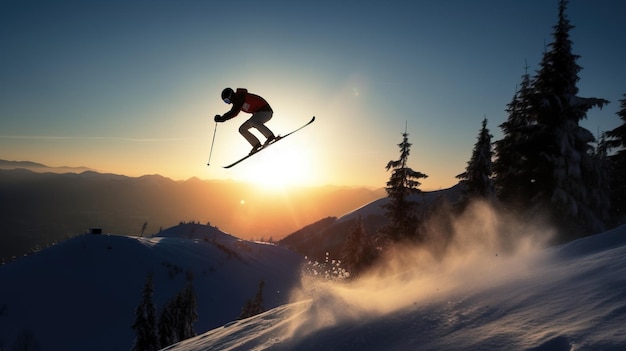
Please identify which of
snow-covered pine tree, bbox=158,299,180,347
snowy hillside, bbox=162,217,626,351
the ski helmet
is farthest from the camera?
snow-covered pine tree, bbox=158,299,180,347

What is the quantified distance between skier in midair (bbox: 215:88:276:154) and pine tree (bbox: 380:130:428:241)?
59.3 feet

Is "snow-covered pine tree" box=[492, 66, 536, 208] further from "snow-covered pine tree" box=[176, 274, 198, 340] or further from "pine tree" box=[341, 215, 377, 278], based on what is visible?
"snow-covered pine tree" box=[176, 274, 198, 340]

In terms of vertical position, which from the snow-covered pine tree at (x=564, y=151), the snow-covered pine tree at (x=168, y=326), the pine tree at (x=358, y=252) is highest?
the snow-covered pine tree at (x=564, y=151)

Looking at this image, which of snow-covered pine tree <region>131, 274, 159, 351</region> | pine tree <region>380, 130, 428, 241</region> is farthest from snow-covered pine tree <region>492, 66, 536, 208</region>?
snow-covered pine tree <region>131, 274, 159, 351</region>

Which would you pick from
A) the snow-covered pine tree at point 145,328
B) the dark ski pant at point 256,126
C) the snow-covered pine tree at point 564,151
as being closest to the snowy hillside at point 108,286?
the snow-covered pine tree at point 145,328

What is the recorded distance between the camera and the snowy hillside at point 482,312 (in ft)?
13.3

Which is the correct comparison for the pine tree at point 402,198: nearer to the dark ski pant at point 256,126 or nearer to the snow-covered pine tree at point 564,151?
the snow-covered pine tree at point 564,151

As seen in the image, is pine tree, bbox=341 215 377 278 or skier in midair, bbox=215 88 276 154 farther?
pine tree, bbox=341 215 377 278

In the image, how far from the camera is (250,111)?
12.9 meters

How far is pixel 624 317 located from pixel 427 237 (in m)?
26.3

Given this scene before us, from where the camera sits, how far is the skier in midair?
40.1 feet

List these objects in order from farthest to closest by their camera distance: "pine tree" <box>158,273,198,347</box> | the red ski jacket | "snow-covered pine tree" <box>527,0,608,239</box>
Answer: "pine tree" <box>158,273,198,347</box>
"snow-covered pine tree" <box>527,0,608,239</box>
the red ski jacket

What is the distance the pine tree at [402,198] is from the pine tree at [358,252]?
539 cm

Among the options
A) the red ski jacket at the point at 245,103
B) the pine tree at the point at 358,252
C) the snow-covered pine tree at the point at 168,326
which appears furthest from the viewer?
the pine tree at the point at 358,252
